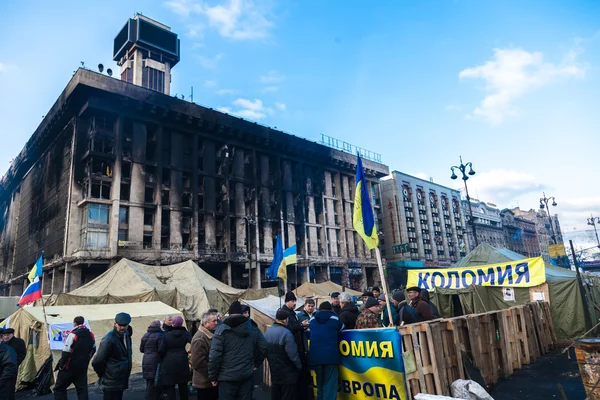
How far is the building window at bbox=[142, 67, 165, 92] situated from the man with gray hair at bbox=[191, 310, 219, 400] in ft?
186

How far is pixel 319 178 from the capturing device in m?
55.4

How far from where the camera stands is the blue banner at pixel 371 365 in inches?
242

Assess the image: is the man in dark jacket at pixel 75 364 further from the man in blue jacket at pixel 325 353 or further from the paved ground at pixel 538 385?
the man in blue jacket at pixel 325 353

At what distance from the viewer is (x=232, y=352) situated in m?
5.37

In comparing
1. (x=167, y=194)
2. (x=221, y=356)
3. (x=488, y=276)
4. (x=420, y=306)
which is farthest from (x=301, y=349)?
(x=167, y=194)

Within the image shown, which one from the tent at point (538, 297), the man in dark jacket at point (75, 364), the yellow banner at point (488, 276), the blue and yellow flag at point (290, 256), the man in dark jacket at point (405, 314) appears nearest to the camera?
the man in dark jacket at point (75, 364)

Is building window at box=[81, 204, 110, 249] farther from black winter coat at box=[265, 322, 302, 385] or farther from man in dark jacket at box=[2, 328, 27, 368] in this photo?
black winter coat at box=[265, 322, 302, 385]

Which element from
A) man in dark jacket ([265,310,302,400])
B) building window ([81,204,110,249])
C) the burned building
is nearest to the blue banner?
man in dark jacket ([265,310,302,400])

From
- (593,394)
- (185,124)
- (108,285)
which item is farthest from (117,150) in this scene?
(593,394)

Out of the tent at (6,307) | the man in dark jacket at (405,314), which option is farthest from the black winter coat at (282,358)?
the tent at (6,307)

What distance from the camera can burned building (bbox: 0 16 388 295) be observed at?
117 ft

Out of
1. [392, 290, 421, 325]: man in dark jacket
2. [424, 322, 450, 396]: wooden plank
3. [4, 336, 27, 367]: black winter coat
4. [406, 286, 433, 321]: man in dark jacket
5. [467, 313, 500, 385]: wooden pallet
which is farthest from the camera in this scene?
[4, 336, 27, 367]: black winter coat

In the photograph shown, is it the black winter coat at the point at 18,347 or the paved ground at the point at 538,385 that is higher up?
the black winter coat at the point at 18,347

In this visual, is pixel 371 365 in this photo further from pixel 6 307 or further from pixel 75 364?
pixel 6 307
